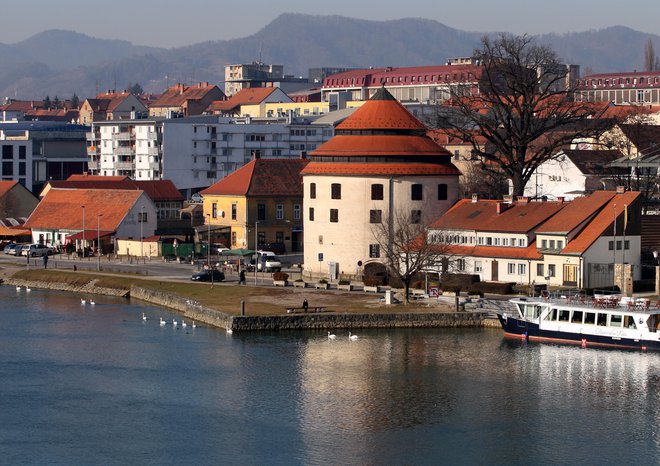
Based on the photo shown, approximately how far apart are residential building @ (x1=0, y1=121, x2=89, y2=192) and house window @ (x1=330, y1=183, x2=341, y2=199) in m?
71.2

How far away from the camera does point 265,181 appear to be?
366ft

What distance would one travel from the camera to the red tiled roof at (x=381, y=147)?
299 feet

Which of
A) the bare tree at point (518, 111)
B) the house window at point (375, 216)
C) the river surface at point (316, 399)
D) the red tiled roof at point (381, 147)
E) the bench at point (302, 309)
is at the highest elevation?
the bare tree at point (518, 111)

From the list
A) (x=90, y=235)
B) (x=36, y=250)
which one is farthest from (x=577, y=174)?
(x=36, y=250)

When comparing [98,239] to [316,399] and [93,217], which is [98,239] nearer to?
[93,217]

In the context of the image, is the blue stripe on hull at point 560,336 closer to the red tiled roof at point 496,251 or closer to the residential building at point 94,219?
the red tiled roof at point 496,251

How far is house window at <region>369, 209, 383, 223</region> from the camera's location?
297 feet

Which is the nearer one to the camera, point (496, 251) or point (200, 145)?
point (496, 251)

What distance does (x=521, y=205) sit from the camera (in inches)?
3487

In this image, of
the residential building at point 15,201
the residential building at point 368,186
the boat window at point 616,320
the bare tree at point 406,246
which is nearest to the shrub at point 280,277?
the residential building at point 368,186

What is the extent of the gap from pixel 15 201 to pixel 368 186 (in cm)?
5075

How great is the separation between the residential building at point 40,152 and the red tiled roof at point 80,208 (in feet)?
119

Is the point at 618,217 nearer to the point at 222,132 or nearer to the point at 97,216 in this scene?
the point at 97,216

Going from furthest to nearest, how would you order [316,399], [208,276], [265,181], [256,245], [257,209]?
[265,181]
[257,209]
[256,245]
[208,276]
[316,399]
